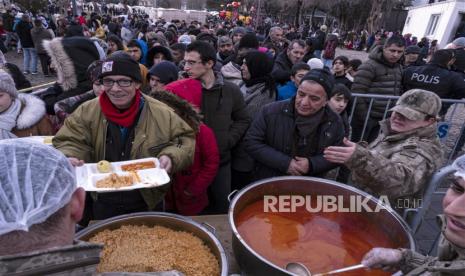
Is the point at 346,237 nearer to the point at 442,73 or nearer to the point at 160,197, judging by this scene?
the point at 160,197

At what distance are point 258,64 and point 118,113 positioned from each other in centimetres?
206

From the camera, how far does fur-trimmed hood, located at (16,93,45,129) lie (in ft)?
8.39

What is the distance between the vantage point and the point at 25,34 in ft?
34.1

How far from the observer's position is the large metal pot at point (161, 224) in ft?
5.16

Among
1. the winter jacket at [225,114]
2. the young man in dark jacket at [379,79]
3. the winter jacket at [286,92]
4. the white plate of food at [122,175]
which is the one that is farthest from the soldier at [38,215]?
the young man in dark jacket at [379,79]

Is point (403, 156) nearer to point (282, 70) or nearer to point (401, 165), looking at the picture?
point (401, 165)

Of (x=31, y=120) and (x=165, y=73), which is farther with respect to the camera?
(x=165, y=73)

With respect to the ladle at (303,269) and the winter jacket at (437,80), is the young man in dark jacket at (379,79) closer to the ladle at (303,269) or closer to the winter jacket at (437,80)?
the winter jacket at (437,80)

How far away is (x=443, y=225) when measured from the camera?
1.33 meters

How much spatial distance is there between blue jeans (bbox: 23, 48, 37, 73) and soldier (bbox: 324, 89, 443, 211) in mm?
12191

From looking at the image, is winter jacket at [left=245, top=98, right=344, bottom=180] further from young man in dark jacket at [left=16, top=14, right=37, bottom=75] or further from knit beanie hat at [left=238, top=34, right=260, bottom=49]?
young man in dark jacket at [left=16, top=14, right=37, bottom=75]

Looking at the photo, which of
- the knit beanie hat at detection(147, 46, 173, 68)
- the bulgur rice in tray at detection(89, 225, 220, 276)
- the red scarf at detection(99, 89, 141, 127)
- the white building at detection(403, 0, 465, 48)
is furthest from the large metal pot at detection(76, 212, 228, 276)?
the white building at detection(403, 0, 465, 48)

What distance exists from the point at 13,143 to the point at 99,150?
4.51 feet

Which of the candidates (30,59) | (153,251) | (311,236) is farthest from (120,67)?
(30,59)
